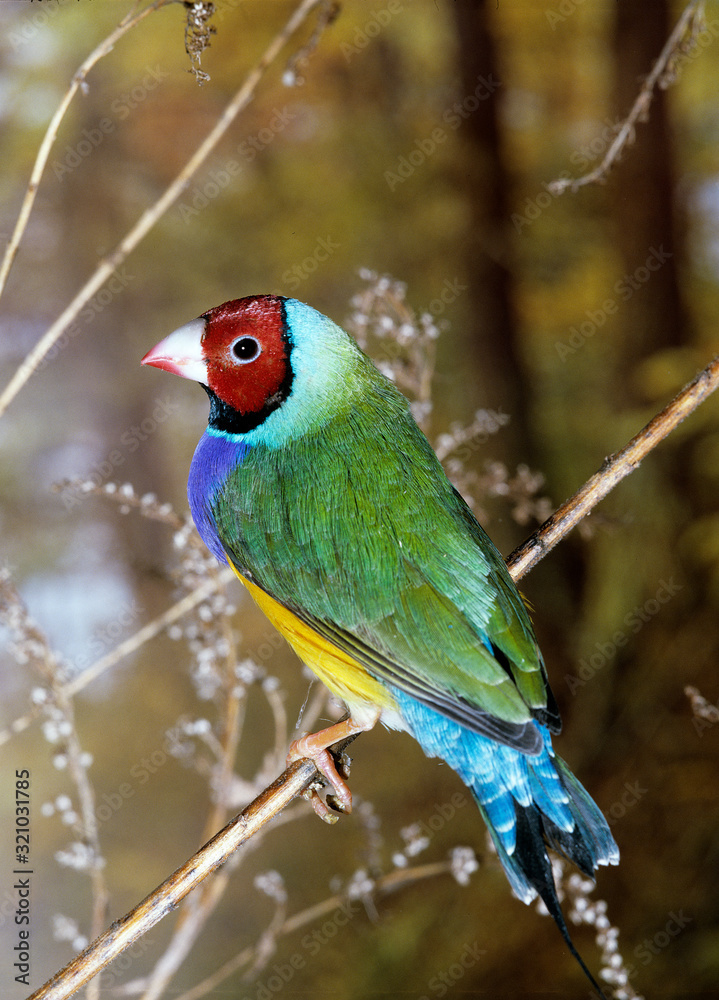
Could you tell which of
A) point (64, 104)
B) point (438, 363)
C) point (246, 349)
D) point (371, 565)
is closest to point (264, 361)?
point (246, 349)

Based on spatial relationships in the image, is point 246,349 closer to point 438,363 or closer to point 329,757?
point 329,757

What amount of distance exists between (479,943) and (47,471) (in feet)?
5.47

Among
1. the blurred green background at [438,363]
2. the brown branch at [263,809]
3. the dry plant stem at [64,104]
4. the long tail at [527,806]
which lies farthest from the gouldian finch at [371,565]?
the blurred green background at [438,363]

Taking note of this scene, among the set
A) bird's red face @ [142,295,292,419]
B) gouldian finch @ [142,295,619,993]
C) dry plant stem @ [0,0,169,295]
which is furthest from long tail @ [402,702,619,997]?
dry plant stem @ [0,0,169,295]

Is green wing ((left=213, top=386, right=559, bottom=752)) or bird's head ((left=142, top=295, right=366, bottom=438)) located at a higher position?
bird's head ((left=142, top=295, right=366, bottom=438))

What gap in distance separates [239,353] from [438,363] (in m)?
1.23

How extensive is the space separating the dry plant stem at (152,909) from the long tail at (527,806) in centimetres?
30

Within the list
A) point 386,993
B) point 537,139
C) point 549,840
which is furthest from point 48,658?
point 537,139

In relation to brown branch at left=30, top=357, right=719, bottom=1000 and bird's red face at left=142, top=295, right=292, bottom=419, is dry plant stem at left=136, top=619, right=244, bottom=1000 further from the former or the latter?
bird's red face at left=142, top=295, right=292, bottom=419

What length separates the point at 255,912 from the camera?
226 cm

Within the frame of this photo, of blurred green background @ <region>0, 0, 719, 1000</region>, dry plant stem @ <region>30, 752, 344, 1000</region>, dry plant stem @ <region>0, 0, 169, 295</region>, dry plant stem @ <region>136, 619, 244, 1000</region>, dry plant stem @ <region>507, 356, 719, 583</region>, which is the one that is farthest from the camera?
blurred green background @ <region>0, 0, 719, 1000</region>

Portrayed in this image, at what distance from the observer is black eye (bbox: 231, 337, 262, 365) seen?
1.39 m

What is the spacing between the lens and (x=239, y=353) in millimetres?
1390

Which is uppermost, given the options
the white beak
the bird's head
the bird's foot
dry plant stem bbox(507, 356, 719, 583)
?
the white beak
